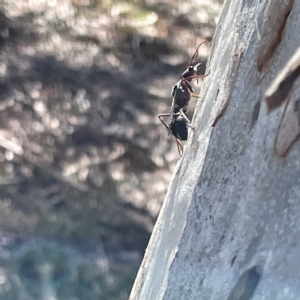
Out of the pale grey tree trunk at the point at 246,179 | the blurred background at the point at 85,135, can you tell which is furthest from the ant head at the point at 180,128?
the blurred background at the point at 85,135

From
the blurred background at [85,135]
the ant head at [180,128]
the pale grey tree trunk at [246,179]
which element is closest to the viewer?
the pale grey tree trunk at [246,179]

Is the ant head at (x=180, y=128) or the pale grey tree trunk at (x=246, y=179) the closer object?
the pale grey tree trunk at (x=246, y=179)

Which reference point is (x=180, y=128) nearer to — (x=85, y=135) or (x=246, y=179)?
(x=246, y=179)

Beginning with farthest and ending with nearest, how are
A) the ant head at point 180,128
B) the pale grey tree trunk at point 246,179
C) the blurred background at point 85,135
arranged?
the blurred background at point 85,135, the ant head at point 180,128, the pale grey tree trunk at point 246,179

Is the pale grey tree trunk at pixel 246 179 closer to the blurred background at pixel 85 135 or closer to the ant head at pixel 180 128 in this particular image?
the ant head at pixel 180 128

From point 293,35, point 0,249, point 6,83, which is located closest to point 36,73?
point 6,83

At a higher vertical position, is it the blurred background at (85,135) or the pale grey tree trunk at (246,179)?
the blurred background at (85,135)

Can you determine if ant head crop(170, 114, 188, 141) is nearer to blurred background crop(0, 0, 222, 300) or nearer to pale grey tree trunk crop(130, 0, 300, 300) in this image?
pale grey tree trunk crop(130, 0, 300, 300)
